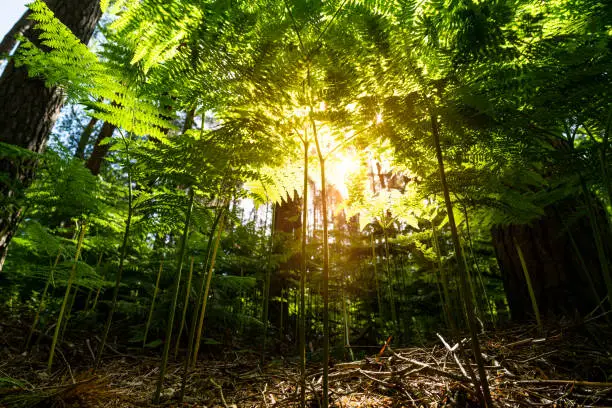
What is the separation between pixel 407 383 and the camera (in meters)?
1.39

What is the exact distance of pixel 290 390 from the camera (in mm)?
1547

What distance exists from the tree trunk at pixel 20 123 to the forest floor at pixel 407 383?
1007mm

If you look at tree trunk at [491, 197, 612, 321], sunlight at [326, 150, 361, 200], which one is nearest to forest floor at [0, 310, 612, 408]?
tree trunk at [491, 197, 612, 321]

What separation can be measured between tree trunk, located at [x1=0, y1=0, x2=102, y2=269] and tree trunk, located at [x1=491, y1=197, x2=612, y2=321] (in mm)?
3867

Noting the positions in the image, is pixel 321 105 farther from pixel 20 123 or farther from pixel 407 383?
pixel 20 123

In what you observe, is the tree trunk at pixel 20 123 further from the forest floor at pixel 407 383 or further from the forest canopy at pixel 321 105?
the forest floor at pixel 407 383

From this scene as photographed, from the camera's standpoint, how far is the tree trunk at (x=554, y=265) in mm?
2621

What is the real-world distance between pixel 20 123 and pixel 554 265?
184 inches

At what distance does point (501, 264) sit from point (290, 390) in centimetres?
283

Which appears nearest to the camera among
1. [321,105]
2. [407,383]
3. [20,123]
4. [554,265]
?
[407,383]

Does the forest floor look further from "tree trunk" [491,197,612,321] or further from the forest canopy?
"tree trunk" [491,197,612,321]

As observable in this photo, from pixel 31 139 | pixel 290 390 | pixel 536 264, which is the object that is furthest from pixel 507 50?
pixel 31 139

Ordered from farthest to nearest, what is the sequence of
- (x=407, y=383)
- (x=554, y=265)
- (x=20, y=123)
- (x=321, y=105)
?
(x=554, y=265) < (x=20, y=123) < (x=321, y=105) < (x=407, y=383)

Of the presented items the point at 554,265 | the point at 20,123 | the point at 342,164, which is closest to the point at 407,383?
the point at 342,164
